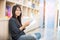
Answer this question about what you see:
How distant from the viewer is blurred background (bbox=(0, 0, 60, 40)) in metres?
1.93

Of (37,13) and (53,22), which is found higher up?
(37,13)

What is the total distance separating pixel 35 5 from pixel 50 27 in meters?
0.78

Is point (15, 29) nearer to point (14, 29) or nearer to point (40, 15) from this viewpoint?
point (14, 29)

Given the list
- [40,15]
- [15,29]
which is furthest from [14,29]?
[40,15]

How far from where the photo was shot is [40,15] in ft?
9.10

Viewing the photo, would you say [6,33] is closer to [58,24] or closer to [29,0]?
[29,0]

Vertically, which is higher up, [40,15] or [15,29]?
[40,15]

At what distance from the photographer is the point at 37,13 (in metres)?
2.68

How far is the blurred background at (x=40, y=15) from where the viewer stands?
1.93 metres

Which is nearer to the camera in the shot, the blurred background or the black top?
the black top

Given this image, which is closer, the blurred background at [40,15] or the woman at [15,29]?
the woman at [15,29]

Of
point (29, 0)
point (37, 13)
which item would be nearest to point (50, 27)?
point (37, 13)

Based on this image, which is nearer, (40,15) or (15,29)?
(15,29)

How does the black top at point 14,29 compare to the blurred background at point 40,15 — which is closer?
the black top at point 14,29
